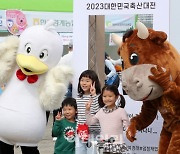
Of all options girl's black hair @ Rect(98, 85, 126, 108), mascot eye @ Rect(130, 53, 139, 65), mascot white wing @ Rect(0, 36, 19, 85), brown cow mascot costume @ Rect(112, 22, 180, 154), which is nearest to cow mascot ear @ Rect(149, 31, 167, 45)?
brown cow mascot costume @ Rect(112, 22, 180, 154)

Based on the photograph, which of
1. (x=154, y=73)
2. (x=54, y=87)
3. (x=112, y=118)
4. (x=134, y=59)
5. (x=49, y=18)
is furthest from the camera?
(x=49, y=18)

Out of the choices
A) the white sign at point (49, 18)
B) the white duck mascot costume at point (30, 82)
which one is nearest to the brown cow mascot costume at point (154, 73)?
the white duck mascot costume at point (30, 82)

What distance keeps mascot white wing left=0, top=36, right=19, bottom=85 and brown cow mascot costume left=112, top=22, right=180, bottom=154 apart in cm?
116

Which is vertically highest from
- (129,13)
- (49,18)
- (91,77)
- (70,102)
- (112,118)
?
(49,18)

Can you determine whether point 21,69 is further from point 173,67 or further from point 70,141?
point 173,67

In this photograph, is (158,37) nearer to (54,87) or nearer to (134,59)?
(134,59)

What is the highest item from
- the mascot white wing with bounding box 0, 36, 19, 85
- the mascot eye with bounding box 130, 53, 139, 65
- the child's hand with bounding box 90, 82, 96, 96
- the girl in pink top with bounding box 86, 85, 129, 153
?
the mascot white wing with bounding box 0, 36, 19, 85

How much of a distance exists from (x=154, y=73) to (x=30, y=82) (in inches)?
52.0

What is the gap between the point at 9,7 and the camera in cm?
1042

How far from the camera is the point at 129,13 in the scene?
4.26 m

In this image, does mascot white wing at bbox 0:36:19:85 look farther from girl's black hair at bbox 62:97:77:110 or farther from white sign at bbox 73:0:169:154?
white sign at bbox 73:0:169:154

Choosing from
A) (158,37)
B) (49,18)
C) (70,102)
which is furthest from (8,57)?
(49,18)

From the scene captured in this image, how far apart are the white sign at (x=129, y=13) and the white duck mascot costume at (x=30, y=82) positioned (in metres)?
0.55

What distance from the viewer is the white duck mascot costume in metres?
3.73
